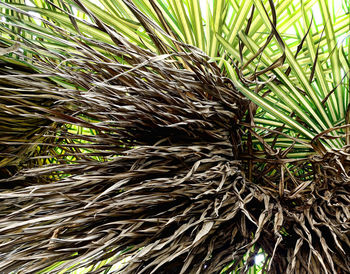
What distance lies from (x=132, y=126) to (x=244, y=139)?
0.71 feet

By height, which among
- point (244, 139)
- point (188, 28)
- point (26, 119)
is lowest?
point (244, 139)

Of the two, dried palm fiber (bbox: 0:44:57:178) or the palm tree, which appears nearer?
the palm tree

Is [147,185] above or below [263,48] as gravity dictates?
below

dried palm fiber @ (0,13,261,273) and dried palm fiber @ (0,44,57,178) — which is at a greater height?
dried palm fiber @ (0,44,57,178)

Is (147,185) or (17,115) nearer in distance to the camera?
(147,185)

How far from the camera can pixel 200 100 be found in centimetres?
55

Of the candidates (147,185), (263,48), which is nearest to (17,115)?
(147,185)

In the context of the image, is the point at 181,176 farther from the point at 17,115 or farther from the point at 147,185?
the point at 17,115

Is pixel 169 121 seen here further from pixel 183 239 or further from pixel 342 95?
pixel 342 95

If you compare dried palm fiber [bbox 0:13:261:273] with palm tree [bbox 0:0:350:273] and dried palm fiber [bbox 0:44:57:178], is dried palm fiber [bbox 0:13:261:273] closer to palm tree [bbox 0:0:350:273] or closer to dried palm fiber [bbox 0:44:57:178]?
palm tree [bbox 0:0:350:273]

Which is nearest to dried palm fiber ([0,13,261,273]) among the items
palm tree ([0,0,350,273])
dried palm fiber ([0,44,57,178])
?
palm tree ([0,0,350,273])

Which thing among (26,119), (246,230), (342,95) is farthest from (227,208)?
(26,119)

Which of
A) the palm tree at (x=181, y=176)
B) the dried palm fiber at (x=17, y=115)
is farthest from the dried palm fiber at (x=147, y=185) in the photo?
the dried palm fiber at (x=17, y=115)

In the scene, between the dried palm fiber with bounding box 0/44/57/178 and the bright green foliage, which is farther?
the dried palm fiber with bounding box 0/44/57/178
